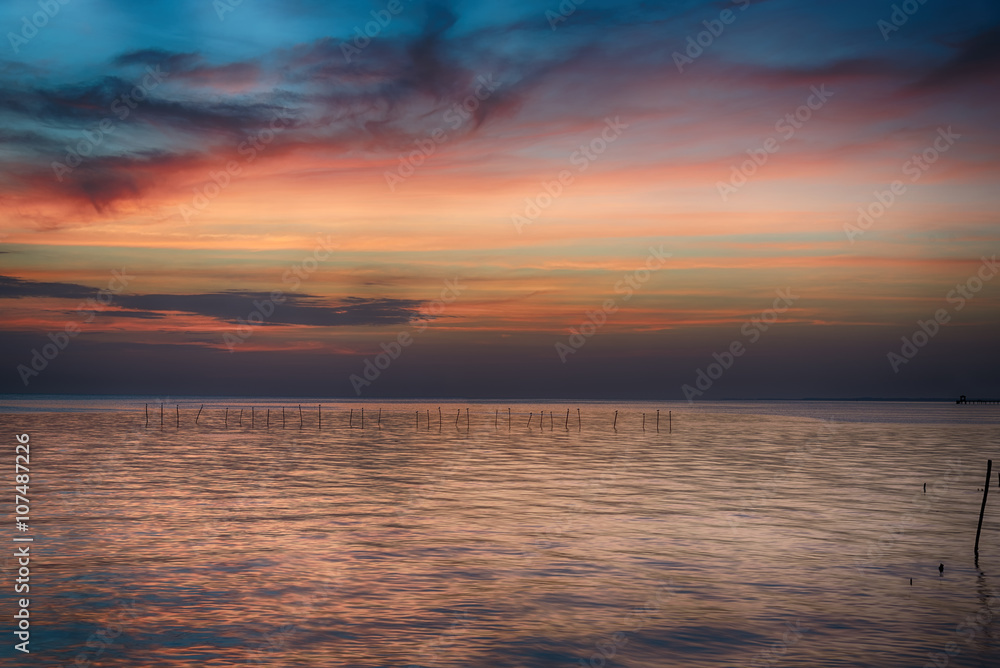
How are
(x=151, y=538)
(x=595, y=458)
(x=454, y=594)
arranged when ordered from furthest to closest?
(x=595, y=458) < (x=151, y=538) < (x=454, y=594)

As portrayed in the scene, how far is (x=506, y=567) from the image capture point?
29.4 m

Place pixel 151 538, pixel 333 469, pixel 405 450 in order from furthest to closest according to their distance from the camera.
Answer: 1. pixel 405 450
2. pixel 333 469
3. pixel 151 538

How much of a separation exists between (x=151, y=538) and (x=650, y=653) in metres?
22.3

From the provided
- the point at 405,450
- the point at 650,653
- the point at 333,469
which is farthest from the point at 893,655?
the point at 405,450

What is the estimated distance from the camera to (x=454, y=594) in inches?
1005

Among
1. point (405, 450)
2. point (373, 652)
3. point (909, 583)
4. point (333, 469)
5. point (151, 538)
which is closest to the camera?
point (373, 652)

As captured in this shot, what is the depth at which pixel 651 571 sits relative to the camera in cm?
2900

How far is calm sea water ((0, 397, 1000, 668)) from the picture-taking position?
20562mm

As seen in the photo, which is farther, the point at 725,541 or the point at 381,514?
the point at 381,514

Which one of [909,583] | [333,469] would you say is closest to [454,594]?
[909,583]

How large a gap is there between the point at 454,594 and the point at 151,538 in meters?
15.2

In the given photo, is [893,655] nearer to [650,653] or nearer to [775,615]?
[775,615]

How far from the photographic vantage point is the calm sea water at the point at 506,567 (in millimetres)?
20562

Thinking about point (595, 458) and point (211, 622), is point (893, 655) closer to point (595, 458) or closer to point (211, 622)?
point (211, 622)
